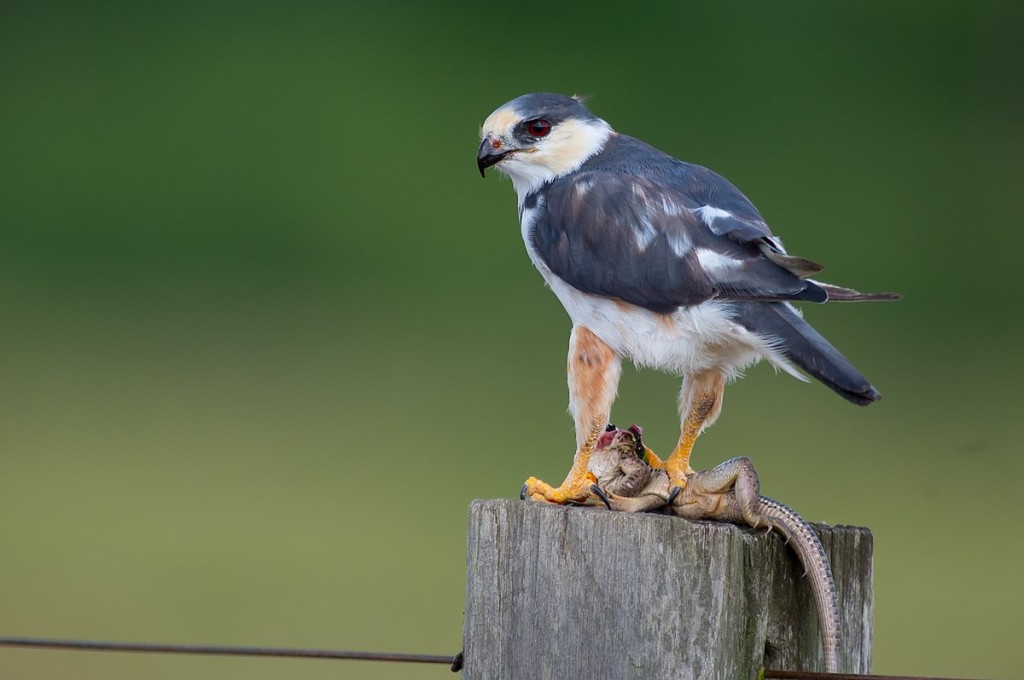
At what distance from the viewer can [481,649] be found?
180 cm

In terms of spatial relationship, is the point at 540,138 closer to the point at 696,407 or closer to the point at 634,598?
the point at 696,407

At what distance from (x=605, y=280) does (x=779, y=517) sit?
821 mm

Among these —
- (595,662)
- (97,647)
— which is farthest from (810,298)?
(97,647)

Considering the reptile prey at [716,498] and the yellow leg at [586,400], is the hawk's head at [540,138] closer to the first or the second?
the yellow leg at [586,400]

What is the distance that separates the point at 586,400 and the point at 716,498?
1.53 feet

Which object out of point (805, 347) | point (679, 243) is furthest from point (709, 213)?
point (805, 347)

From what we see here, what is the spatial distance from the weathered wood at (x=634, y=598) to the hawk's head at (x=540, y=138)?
47.5 inches

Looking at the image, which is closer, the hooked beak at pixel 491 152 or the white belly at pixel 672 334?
the white belly at pixel 672 334

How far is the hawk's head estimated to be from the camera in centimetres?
283

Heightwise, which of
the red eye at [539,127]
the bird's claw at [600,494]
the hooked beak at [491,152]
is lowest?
the bird's claw at [600,494]

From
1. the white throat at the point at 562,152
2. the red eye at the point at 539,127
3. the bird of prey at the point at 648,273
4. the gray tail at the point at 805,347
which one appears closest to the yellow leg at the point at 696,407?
the bird of prey at the point at 648,273

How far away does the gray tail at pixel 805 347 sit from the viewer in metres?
2.02

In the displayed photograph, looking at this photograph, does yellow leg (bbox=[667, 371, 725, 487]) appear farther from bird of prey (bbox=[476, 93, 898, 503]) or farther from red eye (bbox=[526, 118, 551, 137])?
red eye (bbox=[526, 118, 551, 137])

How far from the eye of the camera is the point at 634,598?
169 centimetres
